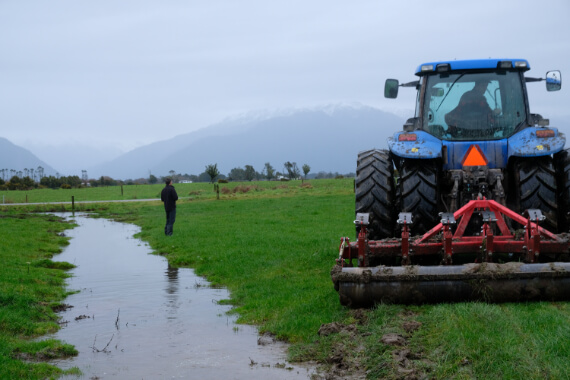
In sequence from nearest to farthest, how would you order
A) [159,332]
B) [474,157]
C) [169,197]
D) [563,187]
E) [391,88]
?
[159,332]
[474,157]
[563,187]
[391,88]
[169,197]

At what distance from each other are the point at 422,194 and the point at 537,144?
5.44ft

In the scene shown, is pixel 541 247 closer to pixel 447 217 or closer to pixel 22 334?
pixel 447 217

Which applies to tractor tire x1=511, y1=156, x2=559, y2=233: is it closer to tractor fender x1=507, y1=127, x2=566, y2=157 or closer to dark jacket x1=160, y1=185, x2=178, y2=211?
tractor fender x1=507, y1=127, x2=566, y2=157

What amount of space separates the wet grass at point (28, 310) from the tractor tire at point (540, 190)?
615 cm

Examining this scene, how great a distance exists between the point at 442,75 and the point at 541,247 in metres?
3.44

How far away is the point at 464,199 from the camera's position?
30.0 feet

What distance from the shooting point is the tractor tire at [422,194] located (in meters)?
9.19

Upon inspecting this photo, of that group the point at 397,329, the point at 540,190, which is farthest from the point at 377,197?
the point at 397,329

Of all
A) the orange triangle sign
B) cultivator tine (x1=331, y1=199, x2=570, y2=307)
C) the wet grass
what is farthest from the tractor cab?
the wet grass

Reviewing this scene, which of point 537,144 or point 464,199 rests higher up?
point 537,144

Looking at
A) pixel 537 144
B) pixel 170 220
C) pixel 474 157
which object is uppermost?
pixel 537 144

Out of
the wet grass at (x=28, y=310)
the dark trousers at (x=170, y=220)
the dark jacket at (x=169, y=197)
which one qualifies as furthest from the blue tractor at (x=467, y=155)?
the dark trousers at (x=170, y=220)

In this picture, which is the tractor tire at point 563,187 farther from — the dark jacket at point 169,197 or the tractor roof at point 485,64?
the dark jacket at point 169,197

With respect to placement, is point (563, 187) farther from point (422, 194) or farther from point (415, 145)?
point (415, 145)
